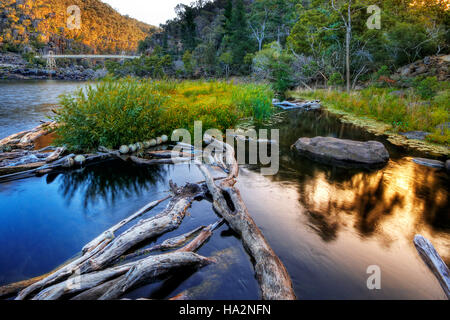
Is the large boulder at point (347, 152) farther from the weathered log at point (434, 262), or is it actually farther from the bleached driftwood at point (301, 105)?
the bleached driftwood at point (301, 105)

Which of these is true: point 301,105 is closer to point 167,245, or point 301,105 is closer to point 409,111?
point 409,111

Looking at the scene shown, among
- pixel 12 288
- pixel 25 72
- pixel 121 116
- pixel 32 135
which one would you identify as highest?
pixel 25 72

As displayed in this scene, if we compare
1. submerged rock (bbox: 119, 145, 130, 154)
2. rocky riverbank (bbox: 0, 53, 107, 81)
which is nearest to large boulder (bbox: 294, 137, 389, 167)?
submerged rock (bbox: 119, 145, 130, 154)

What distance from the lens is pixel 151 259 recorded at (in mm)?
2615

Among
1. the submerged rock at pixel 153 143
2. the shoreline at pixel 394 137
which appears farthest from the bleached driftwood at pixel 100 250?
the shoreline at pixel 394 137

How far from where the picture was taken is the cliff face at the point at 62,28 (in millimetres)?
95812

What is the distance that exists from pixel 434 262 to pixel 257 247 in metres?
2.35

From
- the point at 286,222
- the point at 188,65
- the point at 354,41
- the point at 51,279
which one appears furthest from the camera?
the point at 188,65

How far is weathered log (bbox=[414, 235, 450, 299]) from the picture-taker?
283 centimetres

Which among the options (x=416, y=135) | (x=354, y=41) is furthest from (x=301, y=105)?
(x=354, y=41)

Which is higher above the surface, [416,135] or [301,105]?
[301,105]

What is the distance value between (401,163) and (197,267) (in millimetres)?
7398
